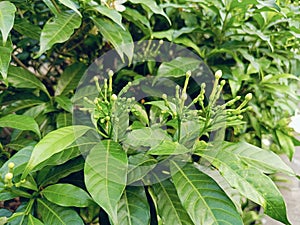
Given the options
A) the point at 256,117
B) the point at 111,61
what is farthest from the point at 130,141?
the point at 256,117

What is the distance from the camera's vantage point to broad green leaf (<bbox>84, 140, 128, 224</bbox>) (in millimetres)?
602

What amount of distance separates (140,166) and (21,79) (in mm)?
474

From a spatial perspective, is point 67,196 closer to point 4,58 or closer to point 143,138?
point 143,138

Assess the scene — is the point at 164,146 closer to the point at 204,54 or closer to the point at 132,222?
the point at 132,222


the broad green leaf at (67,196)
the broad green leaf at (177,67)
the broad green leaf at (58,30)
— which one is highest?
the broad green leaf at (58,30)

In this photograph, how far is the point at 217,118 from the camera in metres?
0.71

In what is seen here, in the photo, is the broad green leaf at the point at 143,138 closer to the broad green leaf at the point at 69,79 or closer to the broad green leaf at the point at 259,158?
the broad green leaf at the point at 259,158

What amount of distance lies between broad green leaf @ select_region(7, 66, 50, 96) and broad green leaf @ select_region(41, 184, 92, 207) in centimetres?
36

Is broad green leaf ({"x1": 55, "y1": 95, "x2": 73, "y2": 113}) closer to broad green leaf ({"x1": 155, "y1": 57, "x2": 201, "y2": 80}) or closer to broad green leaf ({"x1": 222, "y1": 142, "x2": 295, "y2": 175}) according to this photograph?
broad green leaf ({"x1": 155, "y1": 57, "x2": 201, "y2": 80})

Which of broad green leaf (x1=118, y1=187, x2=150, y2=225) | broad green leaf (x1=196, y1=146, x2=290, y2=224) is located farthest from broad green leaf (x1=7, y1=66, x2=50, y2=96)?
broad green leaf (x1=196, y1=146, x2=290, y2=224)

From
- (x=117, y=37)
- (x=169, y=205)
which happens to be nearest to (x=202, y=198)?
(x=169, y=205)

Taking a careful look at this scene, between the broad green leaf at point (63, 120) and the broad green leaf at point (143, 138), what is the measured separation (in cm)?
30

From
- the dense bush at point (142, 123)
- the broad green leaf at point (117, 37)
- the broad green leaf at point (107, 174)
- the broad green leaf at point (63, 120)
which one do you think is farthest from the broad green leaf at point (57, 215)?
the broad green leaf at point (117, 37)

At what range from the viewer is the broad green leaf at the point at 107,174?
602 mm
